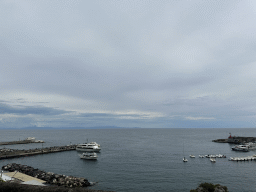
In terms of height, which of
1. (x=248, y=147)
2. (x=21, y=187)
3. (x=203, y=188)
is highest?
(x=21, y=187)

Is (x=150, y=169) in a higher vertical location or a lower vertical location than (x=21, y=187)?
lower

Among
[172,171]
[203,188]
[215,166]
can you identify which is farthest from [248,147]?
[203,188]

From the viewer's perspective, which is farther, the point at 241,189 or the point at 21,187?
the point at 241,189

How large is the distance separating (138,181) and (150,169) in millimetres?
12524

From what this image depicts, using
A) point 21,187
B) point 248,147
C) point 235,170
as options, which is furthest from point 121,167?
point 248,147

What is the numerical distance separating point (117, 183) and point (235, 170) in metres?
38.9

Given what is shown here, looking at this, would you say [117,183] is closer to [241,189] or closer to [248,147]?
[241,189]

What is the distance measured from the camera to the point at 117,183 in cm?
4166

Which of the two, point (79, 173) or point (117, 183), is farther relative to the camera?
point (79, 173)

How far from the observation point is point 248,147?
102375 millimetres

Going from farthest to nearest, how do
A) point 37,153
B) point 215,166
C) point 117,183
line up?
point 37,153
point 215,166
point 117,183

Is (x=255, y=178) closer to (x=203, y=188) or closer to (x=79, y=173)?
(x=203, y=188)

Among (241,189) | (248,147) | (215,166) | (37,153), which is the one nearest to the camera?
(241,189)

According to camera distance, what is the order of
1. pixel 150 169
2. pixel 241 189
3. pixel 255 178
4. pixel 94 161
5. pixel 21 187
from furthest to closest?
1. pixel 94 161
2. pixel 150 169
3. pixel 255 178
4. pixel 241 189
5. pixel 21 187
